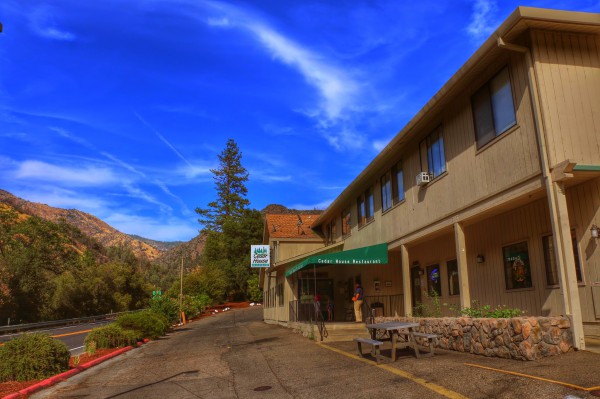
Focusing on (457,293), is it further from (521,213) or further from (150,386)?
(150,386)

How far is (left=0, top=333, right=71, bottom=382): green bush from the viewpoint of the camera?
8.97m

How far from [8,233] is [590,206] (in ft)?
199

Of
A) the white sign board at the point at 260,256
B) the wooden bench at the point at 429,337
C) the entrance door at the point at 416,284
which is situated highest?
the white sign board at the point at 260,256

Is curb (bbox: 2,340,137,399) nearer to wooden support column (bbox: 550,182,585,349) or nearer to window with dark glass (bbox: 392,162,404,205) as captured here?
wooden support column (bbox: 550,182,585,349)

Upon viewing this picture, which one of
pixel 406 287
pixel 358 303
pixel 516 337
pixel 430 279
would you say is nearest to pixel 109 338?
pixel 358 303

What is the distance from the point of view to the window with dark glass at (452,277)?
45.7 feet

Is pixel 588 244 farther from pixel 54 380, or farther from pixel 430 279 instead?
pixel 54 380

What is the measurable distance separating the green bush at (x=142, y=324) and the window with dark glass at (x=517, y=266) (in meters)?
13.2

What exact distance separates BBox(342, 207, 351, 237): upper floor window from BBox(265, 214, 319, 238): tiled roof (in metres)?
5.41

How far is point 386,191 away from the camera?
56.2 ft

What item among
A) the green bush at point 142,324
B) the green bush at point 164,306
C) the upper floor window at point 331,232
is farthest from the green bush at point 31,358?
the upper floor window at point 331,232

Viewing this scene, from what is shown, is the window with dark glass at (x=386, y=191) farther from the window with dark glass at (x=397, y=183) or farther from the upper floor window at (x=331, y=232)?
the upper floor window at (x=331, y=232)

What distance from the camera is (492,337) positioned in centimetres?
867

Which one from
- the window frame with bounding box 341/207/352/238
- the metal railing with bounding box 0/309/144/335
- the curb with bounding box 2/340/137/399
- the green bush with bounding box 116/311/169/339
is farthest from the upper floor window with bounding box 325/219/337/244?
the curb with bounding box 2/340/137/399
